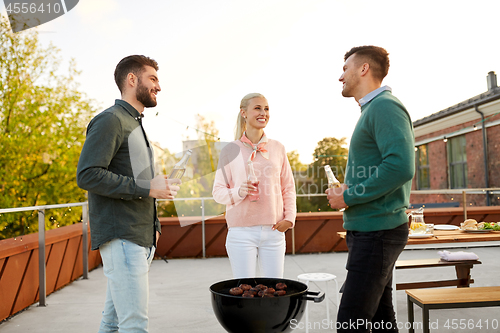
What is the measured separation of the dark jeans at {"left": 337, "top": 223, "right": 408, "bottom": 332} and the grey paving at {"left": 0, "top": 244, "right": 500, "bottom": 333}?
1.58 meters

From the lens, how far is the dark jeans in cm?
144

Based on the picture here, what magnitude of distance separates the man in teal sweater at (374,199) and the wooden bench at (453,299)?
937 mm

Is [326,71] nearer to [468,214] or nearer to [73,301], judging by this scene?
[468,214]

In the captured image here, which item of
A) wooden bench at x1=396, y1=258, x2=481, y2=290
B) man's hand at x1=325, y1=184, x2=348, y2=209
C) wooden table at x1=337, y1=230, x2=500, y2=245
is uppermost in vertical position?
man's hand at x1=325, y1=184, x2=348, y2=209

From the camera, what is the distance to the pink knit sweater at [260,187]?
218cm

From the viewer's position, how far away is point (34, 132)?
9.41m

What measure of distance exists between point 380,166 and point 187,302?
2.84 meters

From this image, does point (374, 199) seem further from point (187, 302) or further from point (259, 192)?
point (187, 302)

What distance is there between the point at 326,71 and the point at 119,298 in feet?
28.5

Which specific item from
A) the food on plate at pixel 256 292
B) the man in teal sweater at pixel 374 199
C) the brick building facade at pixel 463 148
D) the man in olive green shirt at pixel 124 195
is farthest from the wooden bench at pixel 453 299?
the brick building facade at pixel 463 148

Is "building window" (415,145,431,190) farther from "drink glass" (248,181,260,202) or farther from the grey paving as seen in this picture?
"drink glass" (248,181,260,202)

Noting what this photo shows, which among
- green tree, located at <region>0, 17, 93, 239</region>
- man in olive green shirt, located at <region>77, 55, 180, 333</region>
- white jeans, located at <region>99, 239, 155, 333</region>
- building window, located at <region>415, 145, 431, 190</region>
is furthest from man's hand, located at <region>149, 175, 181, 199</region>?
building window, located at <region>415, 145, 431, 190</region>

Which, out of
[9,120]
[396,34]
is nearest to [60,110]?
[9,120]

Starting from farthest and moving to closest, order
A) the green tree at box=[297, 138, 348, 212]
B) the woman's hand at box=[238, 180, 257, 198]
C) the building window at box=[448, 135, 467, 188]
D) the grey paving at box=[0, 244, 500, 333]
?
1. the building window at box=[448, 135, 467, 188]
2. the green tree at box=[297, 138, 348, 212]
3. the grey paving at box=[0, 244, 500, 333]
4. the woman's hand at box=[238, 180, 257, 198]
